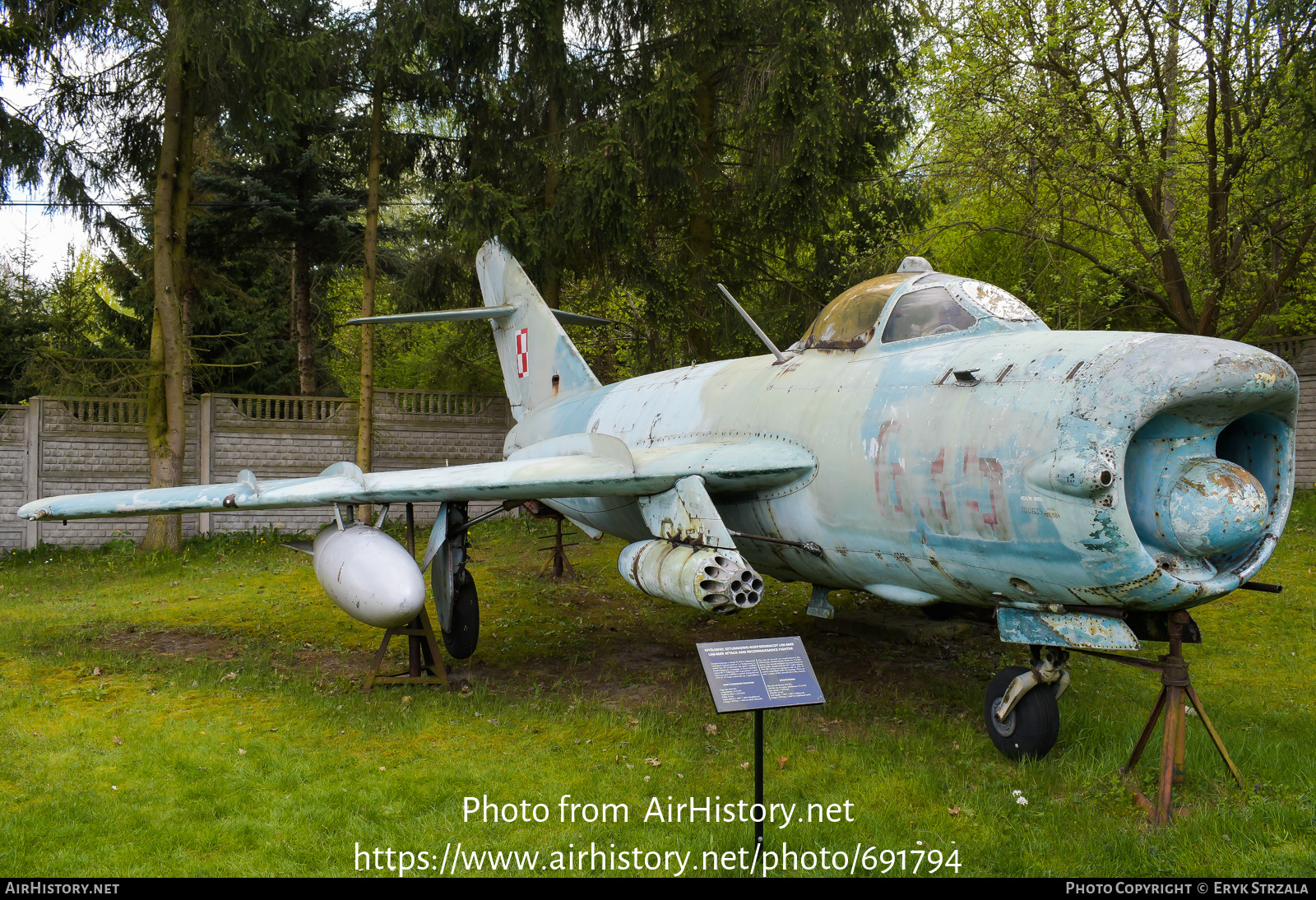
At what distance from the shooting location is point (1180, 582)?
4.59 m

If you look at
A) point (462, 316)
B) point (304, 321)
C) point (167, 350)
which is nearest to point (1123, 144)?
point (462, 316)

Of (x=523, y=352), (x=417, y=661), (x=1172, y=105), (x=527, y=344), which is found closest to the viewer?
(x=417, y=661)

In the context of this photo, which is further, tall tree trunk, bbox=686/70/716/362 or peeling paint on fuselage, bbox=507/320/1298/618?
tall tree trunk, bbox=686/70/716/362

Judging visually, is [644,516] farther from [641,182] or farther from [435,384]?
[435,384]

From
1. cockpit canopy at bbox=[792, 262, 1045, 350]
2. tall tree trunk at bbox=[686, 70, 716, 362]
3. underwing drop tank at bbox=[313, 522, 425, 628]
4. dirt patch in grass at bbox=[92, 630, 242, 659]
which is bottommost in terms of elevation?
dirt patch in grass at bbox=[92, 630, 242, 659]

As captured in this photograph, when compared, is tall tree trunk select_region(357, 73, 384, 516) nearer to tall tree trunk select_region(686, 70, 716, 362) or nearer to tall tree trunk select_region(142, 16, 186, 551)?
tall tree trunk select_region(142, 16, 186, 551)

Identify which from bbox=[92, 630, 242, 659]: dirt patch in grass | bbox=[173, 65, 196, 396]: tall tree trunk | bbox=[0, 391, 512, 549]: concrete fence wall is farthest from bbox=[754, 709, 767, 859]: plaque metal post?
bbox=[173, 65, 196, 396]: tall tree trunk

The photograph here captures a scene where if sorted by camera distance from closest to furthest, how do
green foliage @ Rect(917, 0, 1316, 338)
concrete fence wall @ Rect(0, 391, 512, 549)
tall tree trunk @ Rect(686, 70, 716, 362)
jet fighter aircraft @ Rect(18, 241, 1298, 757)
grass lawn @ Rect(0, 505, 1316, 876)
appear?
jet fighter aircraft @ Rect(18, 241, 1298, 757)
grass lawn @ Rect(0, 505, 1316, 876)
green foliage @ Rect(917, 0, 1316, 338)
tall tree trunk @ Rect(686, 70, 716, 362)
concrete fence wall @ Rect(0, 391, 512, 549)

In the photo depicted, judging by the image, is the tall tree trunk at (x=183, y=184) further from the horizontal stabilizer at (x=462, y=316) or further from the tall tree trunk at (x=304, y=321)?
the tall tree trunk at (x=304, y=321)

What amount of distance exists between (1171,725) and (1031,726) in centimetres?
90

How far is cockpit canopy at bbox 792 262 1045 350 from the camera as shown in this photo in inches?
239

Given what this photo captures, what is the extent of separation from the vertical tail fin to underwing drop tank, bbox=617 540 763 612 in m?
5.07

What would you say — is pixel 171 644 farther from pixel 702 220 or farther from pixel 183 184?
pixel 702 220

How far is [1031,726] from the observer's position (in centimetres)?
561
